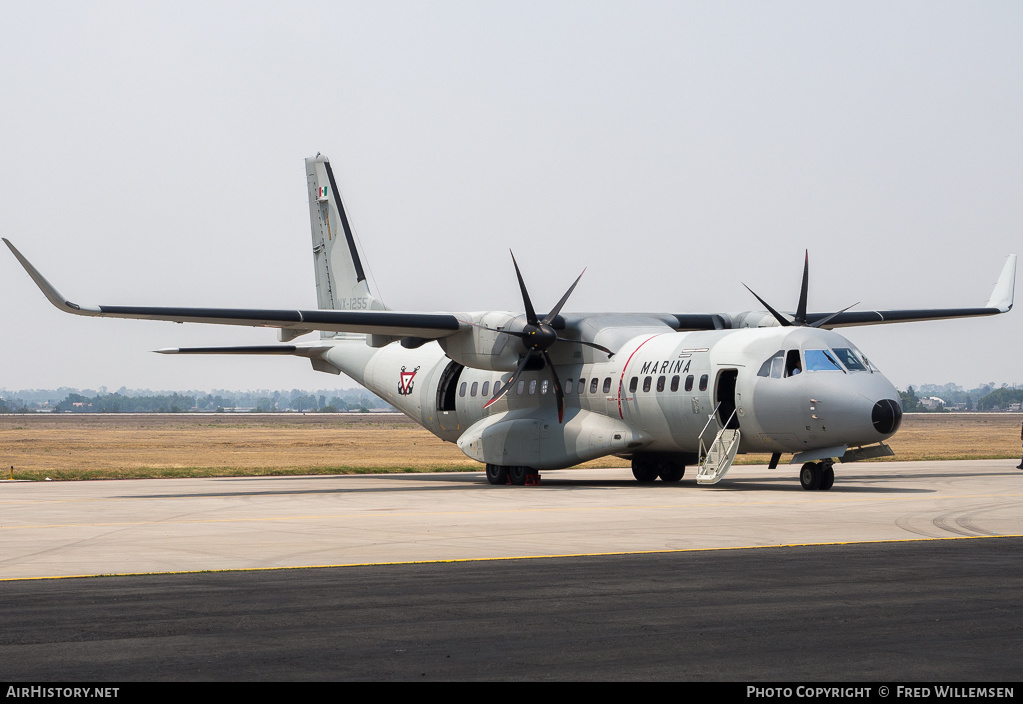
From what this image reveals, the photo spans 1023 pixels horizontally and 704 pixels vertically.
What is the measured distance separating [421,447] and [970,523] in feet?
159

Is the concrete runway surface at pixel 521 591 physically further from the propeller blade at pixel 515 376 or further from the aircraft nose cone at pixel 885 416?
the propeller blade at pixel 515 376

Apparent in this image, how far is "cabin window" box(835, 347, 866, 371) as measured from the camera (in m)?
26.6

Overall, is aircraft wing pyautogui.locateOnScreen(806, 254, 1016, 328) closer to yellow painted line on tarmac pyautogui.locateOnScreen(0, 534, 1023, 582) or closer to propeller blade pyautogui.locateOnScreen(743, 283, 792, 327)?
propeller blade pyautogui.locateOnScreen(743, 283, 792, 327)

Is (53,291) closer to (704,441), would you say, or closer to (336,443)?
(704,441)

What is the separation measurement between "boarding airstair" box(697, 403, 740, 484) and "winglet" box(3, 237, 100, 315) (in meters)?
13.9

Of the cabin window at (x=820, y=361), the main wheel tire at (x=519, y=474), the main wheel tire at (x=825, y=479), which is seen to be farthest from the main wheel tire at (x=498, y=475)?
the cabin window at (x=820, y=361)

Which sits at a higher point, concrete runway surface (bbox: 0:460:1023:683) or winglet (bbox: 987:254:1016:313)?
winglet (bbox: 987:254:1016:313)

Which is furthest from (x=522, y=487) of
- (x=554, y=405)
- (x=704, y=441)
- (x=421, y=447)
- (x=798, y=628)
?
(x=421, y=447)

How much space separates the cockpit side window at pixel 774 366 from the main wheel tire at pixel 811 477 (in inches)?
84.3

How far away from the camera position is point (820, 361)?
1046 inches

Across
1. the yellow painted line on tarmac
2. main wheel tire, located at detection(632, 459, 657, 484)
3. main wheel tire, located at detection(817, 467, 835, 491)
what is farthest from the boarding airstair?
the yellow painted line on tarmac

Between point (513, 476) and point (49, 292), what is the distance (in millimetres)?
13054

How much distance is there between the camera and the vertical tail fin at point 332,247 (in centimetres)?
3778

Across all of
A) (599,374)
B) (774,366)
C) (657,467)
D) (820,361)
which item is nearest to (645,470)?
(657,467)
